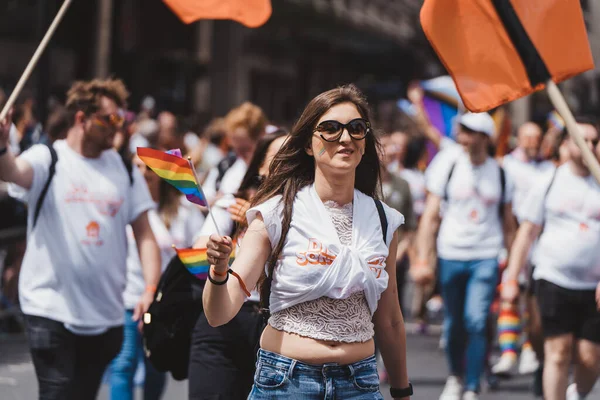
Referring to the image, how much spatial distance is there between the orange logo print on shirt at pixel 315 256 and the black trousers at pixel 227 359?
113 centimetres

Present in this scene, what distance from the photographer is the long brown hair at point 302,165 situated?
4438mm

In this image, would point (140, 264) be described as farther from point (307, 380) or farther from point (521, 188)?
point (521, 188)

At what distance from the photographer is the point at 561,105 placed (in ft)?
14.2

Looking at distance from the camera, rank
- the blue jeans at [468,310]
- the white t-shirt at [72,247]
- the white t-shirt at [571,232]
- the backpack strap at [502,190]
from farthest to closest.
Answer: the backpack strap at [502,190] → the blue jeans at [468,310] → the white t-shirt at [571,232] → the white t-shirt at [72,247]

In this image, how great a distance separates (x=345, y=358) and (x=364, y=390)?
0.50 ft

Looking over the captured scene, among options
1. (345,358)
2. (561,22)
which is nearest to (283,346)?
(345,358)

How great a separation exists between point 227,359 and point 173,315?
44 centimetres

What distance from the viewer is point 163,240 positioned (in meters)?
7.66

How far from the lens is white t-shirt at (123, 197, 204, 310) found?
295 inches

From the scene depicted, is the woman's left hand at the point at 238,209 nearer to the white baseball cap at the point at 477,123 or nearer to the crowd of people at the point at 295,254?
the crowd of people at the point at 295,254

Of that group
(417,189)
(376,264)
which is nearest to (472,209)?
(376,264)

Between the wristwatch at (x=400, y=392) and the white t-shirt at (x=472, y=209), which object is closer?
the wristwatch at (x=400, y=392)

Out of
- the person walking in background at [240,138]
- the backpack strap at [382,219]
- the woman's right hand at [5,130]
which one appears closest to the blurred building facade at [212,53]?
the person walking in background at [240,138]

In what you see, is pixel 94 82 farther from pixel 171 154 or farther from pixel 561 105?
pixel 561 105
